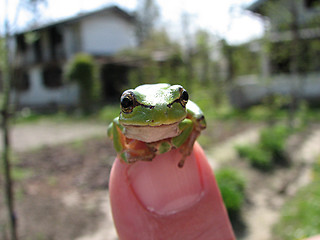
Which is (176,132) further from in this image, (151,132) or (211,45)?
(211,45)

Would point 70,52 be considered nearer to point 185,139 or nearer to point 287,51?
point 287,51

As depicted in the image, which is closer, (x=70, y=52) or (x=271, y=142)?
(x=271, y=142)

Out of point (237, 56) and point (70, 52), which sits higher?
point (70, 52)

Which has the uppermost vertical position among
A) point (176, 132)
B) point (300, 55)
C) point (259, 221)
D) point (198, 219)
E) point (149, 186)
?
point (300, 55)

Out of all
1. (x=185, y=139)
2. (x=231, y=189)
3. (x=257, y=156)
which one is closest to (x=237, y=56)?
(x=257, y=156)

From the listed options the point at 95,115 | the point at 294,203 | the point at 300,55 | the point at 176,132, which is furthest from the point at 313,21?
the point at 95,115

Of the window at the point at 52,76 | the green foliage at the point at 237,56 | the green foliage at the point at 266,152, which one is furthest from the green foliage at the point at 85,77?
the green foliage at the point at 266,152
